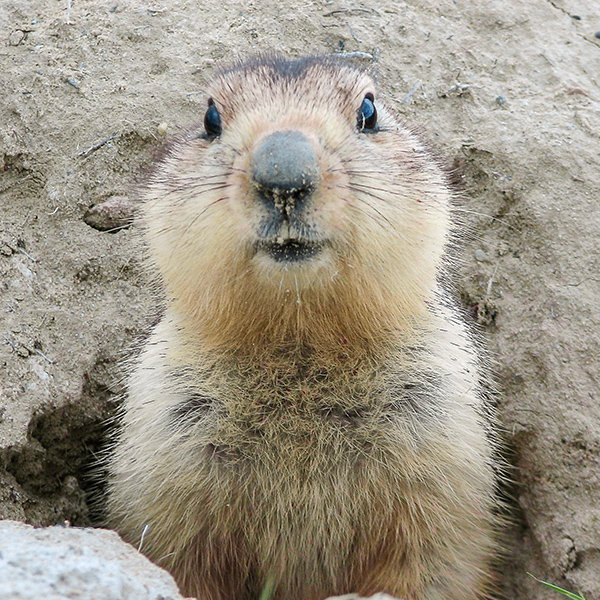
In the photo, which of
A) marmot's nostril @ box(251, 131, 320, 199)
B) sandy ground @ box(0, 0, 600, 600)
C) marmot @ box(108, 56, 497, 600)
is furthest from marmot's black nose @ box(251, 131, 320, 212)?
sandy ground @ box(0, 0, 600, 600)

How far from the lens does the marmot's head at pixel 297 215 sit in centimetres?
348

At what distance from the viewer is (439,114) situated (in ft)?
21.9

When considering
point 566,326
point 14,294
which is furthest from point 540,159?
point 14,294

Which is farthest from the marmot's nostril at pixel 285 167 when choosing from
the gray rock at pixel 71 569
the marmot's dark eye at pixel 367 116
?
the gray rock at pixel 71 569

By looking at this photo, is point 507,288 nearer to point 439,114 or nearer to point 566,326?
point 566,326

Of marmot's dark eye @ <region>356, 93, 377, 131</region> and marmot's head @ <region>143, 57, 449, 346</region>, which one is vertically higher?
marmot's dark eye @ <region>356, 93, 377, 131</region>

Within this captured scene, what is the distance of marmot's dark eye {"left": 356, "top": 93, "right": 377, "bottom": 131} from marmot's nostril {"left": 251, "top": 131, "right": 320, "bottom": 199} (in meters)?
1.00


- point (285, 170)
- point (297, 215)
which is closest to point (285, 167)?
point (285, 170)

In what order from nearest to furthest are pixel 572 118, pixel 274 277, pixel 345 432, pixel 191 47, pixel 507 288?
pixel 274 277 → pixel 345 432 → pixel 507 288 → pixel 572 118 → pixel 191 47

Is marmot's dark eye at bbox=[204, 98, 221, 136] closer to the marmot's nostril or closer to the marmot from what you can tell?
the marmot

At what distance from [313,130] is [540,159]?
3065mm

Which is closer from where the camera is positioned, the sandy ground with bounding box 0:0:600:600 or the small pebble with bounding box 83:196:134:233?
the sandy ground with bounding box 0:0:600:600

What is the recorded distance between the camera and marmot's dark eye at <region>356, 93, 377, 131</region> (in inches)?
173

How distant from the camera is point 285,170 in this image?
131 inches
